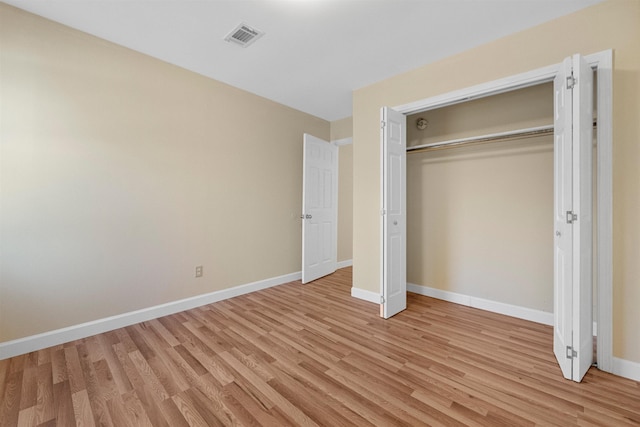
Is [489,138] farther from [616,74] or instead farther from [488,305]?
[488,305]

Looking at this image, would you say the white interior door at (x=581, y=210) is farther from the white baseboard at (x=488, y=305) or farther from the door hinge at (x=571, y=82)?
the white baseboard at (x=488, y=305)

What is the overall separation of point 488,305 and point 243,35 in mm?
3698

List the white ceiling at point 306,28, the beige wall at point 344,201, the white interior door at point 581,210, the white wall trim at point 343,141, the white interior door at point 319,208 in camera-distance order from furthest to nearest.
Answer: the beige wall at point 344,201 → the white wall trim at point 343,141 → the white interior door at point 319,208 → the white ceiling at point 306,28 → the white interior door at point 581,210

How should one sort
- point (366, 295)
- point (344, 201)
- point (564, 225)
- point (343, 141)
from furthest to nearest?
point (344, 201)
point (343, 141)
point (366, 295)
point (564, 225)

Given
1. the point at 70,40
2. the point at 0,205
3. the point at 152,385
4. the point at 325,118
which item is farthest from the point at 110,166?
the point at 325,118

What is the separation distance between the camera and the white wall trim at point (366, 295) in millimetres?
3275

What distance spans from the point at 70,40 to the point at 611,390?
4829 millimetres

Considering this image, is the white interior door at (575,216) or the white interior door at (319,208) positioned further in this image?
the white interior door at (319,208)

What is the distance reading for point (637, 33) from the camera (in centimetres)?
184

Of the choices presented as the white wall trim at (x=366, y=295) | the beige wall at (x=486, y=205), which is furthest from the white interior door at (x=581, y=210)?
the white wall trim at (x=366, y=295)

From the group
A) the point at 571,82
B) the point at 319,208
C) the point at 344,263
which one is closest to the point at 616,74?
the point at 571,82

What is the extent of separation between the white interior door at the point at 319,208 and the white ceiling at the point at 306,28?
4.39 feet

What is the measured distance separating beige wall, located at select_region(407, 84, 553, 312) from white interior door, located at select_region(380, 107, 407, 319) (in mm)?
633

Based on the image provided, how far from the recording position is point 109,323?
252 cm
